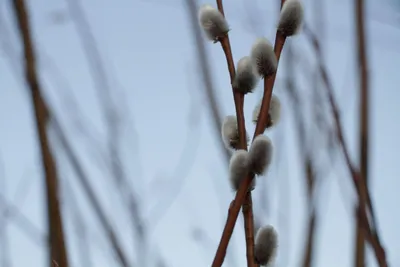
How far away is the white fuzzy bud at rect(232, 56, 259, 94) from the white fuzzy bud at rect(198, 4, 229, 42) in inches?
1.6

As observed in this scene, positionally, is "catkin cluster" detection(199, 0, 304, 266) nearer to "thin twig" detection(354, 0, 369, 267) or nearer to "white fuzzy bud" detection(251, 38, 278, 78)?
"white fuzzy bud" detection(251, 38, 278, 78)

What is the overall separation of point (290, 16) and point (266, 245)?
0.19 m

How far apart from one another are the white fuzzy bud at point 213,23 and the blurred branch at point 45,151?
0.18 meters

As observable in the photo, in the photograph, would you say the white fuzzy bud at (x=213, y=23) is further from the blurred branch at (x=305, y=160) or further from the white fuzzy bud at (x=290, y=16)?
the blurred branch at (x=305, y=160)

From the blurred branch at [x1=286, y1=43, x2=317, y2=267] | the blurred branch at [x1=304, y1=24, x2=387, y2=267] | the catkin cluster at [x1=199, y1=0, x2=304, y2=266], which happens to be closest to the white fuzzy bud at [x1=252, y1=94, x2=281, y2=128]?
the catkin cluster at [x1=199, y1=0, x2=304, y2=266]

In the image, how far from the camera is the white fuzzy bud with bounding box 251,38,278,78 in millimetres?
428

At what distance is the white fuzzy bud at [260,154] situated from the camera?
0.39m

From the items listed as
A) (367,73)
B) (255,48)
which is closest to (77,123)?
(367,73)

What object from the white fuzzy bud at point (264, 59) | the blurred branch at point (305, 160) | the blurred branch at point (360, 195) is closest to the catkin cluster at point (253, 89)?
the white fuzzy bud at point (264, 59)

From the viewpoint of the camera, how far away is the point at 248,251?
1.30ft

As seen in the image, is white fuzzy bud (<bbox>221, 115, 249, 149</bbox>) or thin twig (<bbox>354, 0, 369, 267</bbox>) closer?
white fuzzy bud (<bbox>221, 115, 249, 149</bbox>)

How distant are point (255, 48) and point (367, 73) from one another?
30cm

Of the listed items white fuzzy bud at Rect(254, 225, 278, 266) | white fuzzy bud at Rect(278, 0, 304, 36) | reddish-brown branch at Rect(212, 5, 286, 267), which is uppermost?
white fuzzy bud at Rect(278, 0, 304, 36)

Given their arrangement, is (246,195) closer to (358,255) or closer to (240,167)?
(240,167)
